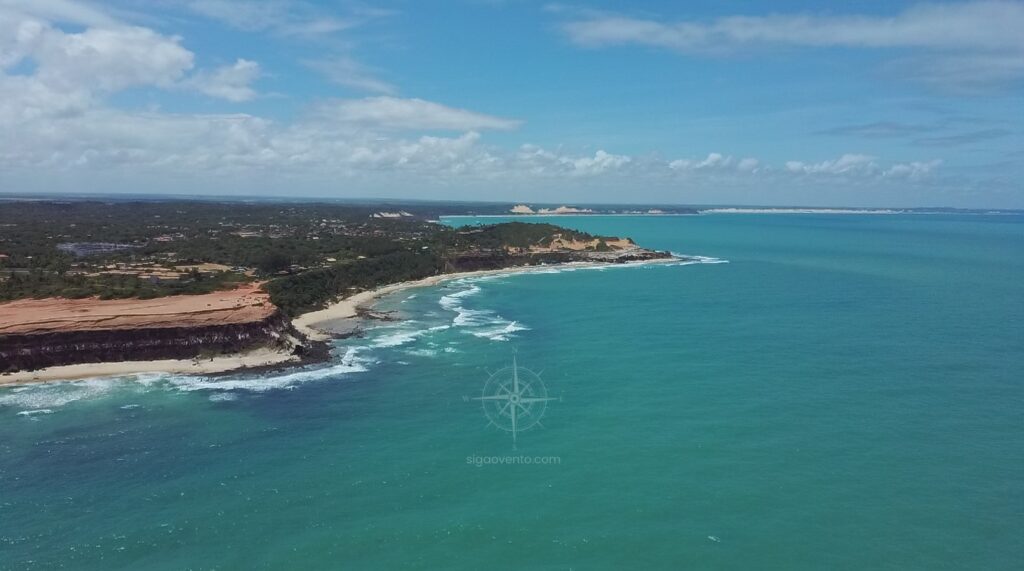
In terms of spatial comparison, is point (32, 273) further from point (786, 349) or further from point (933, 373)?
point (933, 373)

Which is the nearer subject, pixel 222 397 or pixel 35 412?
pixel 35 412

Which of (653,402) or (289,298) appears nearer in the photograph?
(653,402)

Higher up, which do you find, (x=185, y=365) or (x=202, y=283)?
(x=202, y=283)

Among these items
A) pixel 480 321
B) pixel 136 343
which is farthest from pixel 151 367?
pixel 480 321

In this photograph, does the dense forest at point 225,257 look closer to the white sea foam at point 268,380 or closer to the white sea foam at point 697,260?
the white sea foam at point 268,380

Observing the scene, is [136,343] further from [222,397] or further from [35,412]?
[222,397]

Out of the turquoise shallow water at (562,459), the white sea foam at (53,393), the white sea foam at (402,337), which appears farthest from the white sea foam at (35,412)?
the white sea foam at (402,337)

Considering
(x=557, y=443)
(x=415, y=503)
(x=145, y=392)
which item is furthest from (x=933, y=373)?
(x=145, y=392)
